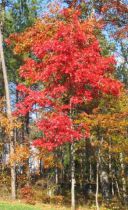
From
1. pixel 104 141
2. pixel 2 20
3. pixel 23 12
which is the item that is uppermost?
pixel 23 12

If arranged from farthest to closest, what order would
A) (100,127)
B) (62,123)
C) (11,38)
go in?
(11,38) < (100,127) < (62,123)

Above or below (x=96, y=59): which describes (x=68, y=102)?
below

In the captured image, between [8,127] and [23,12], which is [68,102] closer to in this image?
[8,127]

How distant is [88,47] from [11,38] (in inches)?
368

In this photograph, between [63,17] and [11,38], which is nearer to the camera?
A: [63,17]

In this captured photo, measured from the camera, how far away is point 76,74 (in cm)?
1677

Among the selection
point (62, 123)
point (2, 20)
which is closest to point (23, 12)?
point (2, 20)

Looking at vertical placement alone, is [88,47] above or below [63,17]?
below

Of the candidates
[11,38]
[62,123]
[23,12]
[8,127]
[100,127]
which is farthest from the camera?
[23,12]

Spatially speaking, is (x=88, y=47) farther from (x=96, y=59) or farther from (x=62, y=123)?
(x=62, y=123)

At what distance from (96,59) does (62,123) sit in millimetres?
3513

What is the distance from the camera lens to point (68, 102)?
59.7ft

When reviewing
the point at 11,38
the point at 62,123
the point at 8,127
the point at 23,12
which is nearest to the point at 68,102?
the point at 62,123

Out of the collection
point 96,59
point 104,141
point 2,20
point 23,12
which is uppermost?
point 23,12
